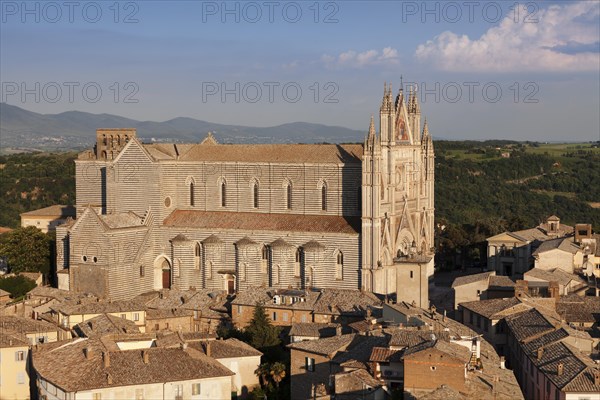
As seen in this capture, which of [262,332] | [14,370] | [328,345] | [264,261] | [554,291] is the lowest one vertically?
[14,370]

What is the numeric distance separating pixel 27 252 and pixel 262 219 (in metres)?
13.9

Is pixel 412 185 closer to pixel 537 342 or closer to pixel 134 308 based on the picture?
pixel 134 308

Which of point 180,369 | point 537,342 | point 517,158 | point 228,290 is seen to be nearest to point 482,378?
point 537,342

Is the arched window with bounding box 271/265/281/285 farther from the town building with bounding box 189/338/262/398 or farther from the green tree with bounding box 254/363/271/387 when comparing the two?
the green tree with bounding box 254/363/271/387

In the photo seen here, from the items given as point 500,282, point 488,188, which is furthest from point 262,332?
point 488,188

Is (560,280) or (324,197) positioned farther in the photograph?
(324,197)

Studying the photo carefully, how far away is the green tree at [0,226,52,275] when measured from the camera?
60688mm

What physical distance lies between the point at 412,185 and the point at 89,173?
18.2 metres

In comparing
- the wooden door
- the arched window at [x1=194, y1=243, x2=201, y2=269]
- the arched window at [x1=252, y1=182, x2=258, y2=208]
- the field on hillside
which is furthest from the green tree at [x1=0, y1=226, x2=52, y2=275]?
the field on hillside

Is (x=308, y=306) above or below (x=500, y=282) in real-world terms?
below

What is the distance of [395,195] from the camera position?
56000mm

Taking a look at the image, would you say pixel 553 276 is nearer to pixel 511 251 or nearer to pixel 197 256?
pixel 511 251

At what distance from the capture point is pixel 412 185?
58.8m

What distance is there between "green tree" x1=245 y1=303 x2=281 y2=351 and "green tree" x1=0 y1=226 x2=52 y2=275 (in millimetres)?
19880
